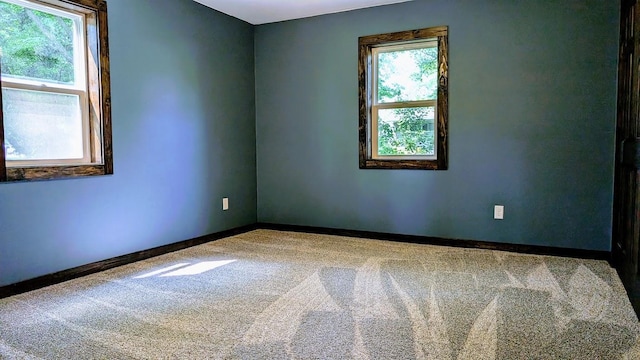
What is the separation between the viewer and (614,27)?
3154 millimetres

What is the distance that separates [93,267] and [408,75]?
311cm

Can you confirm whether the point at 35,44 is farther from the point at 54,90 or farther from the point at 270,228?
the point at 270,228

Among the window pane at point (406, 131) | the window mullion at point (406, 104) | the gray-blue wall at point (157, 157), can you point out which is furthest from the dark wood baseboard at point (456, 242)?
the window mullion at point (406, 104)

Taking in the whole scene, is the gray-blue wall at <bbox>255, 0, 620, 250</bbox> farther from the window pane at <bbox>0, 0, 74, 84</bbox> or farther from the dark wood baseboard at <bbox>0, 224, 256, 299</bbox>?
the window pane at <bbox>0, 0, 74, 84</bbox>

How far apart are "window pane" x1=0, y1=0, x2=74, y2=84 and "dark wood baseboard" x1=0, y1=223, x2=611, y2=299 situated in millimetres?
1325

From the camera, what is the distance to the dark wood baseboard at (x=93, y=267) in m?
2.57

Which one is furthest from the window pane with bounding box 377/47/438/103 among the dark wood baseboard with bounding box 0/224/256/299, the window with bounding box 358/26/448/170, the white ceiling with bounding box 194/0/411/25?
the dark wood baseboard with bounding box 0/224/256/299

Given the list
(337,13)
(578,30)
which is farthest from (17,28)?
(578,30)

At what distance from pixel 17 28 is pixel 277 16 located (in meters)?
2.36

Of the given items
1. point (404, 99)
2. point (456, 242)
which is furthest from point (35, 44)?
point (456, 242)

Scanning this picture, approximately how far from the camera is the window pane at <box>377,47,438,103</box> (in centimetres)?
382

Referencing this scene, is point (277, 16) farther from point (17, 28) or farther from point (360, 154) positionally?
point (17, 28)

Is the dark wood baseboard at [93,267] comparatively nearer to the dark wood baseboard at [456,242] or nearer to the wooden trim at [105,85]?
the wooden trim at [105,85]

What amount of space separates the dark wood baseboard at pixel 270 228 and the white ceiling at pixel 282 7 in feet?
7.28
